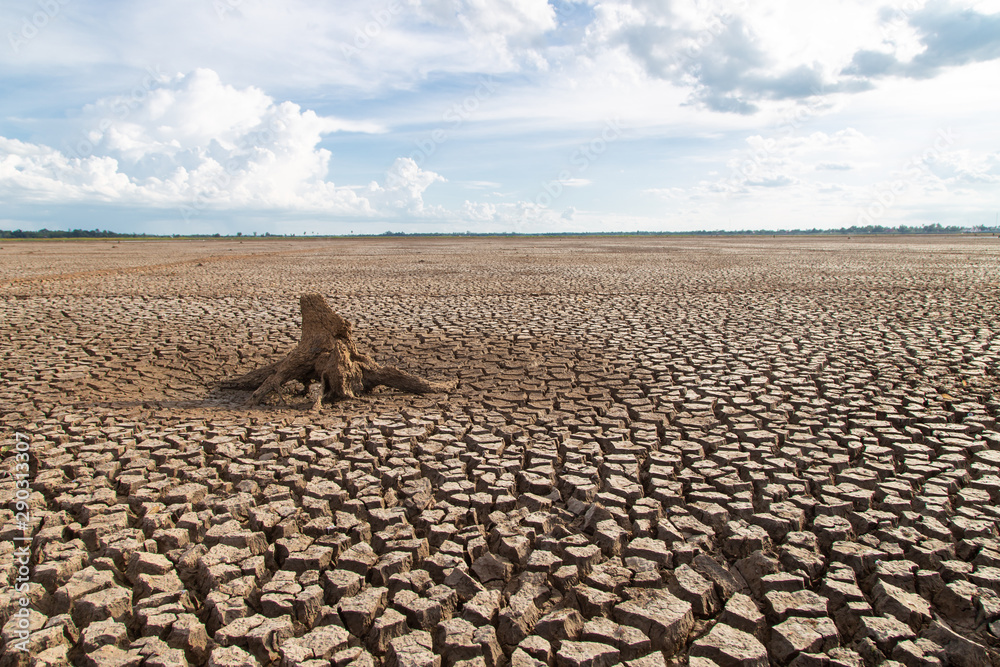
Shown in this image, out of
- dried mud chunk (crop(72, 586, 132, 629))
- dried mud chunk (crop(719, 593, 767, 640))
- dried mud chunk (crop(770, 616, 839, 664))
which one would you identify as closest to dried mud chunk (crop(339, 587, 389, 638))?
dried mud chunk (crop(72, 586, 132, 629))

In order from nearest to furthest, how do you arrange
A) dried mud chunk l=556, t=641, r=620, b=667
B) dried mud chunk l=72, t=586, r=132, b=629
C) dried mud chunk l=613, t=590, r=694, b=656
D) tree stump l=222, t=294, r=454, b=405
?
dried mud chunk l=556, t=641, r=620, b=667, dried mud chunk l=613, t=590, r=694, b=656, dried mud chunk l=72, t=586, r=132, b=629, tree stump l=222, t=294, r=454, b=405

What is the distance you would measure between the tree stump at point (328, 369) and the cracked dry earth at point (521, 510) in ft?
0.62

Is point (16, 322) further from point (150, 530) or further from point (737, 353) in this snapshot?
point (737, 353)

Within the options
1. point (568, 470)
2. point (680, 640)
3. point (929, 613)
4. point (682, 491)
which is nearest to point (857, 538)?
point (929, 613)

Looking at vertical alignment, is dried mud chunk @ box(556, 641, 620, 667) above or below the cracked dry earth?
below

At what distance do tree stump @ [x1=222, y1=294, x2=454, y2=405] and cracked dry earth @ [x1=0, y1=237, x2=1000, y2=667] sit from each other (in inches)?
7.5

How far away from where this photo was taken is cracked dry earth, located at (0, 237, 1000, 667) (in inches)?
91.2

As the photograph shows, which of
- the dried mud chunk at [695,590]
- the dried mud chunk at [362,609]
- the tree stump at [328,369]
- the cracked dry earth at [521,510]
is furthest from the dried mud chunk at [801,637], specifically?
the tree stump at [328,369]

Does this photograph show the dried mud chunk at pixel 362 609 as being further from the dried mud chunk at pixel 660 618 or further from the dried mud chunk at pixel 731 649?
the dried mud chunk at pixel 731 649

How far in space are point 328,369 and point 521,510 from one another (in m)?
2.88

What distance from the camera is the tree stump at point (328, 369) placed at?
17.8ft

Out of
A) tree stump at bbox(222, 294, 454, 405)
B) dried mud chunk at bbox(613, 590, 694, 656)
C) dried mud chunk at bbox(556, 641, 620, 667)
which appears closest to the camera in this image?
dried mud chunk at bbox(556, 641, 620, 667)

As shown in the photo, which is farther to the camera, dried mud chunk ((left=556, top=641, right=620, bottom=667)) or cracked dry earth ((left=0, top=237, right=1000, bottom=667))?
cracked dry earth ((left=0, top=237, right=1000, bottom=667))

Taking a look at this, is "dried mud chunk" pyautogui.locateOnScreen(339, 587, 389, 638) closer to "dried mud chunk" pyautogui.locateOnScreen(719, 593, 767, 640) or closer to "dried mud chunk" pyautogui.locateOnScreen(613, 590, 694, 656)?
"dried mud chunk" pyautogui.locateOnScreen(613, 590, 694, 656)
